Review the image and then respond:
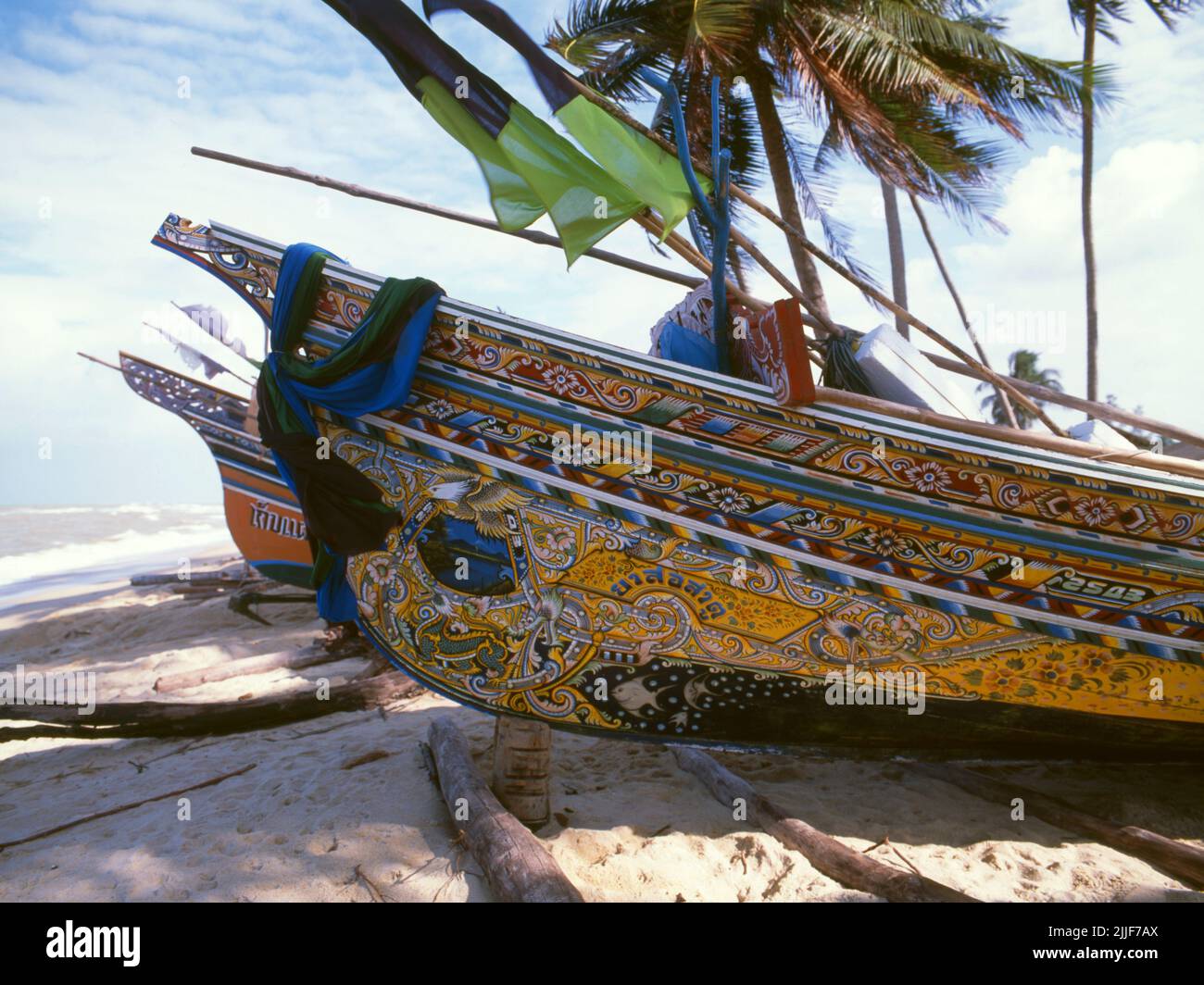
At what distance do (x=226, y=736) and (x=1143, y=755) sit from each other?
4.24m

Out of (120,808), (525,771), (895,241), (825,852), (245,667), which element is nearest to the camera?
(825,852)

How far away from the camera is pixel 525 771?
315 cm

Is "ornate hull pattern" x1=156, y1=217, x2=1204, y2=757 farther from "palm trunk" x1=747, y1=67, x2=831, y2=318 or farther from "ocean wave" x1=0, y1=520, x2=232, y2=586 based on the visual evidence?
"ocean wave" x1=0, y1=520, x2=232, y2=586

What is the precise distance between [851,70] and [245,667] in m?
7.73

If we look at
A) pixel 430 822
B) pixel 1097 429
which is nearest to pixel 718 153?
pixel 1097 429

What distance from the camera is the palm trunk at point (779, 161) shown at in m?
8.49

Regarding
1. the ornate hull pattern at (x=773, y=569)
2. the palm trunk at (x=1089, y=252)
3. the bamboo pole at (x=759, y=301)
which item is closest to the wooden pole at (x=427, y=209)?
the bamboo pole at (x=759, y=301)

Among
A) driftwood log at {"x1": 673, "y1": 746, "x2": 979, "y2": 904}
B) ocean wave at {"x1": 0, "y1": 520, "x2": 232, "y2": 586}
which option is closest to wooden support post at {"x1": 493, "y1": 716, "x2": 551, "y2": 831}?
driftwood log at {"x1": 673, "y1": 746, "x2": 979, "y2": 904}

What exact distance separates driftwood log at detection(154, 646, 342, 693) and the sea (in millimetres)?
7873

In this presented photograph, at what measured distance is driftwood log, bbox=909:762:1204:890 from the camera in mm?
2770

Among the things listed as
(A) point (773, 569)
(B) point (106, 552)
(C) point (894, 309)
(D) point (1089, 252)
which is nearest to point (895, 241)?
(D) point (1089, 252)

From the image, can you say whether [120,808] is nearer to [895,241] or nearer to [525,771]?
[525,771]
